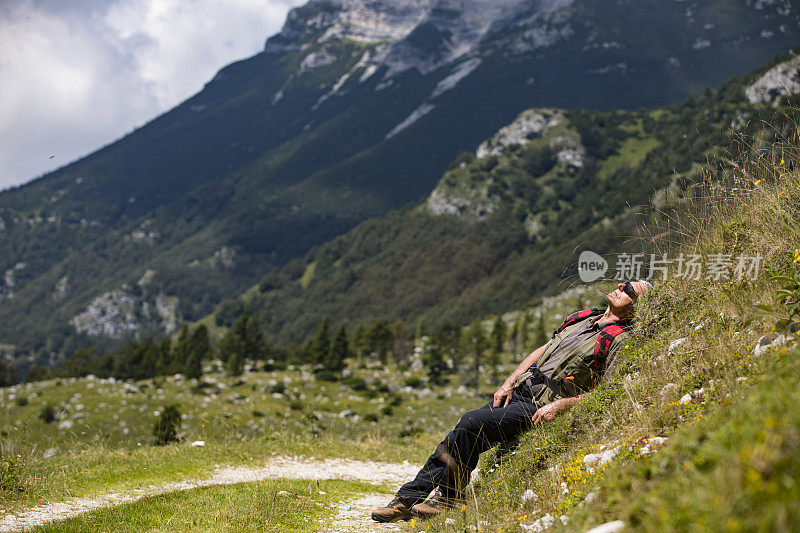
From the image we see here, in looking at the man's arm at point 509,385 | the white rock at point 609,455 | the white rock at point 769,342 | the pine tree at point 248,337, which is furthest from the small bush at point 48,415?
the pine tree at point 248,337

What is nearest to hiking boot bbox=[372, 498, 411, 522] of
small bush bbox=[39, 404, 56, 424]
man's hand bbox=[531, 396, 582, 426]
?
man's hand bbox=[531, 396, 582, 426]

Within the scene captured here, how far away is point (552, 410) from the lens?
573cm

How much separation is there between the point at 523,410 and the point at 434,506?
140cm

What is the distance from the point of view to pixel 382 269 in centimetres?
19400

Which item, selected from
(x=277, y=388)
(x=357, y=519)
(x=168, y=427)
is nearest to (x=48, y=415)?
(x=277, y=388)

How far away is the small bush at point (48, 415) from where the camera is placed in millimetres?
26422

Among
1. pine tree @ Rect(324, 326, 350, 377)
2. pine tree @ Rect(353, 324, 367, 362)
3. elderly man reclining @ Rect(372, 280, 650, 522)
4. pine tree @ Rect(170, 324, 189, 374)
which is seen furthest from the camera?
pine tree @ Rect(353, 324, 367, 362)

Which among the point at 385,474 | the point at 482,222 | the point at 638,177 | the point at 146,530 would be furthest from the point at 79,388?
the point at 482,222

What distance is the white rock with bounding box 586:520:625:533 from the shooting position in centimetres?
297

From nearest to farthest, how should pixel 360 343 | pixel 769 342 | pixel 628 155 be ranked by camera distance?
1. pixel 769 342
2. pixel 360 343
3. pixel 628 155

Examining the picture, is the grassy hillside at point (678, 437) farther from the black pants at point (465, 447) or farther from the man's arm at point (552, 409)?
the black pants at point (465, 447)

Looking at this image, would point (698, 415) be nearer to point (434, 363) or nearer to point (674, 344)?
point (674, 344)

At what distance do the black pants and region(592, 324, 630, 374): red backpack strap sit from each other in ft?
2.96

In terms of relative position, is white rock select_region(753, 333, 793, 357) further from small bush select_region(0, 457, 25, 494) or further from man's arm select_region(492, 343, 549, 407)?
small bush select_region(0, 457, 25, 494)
